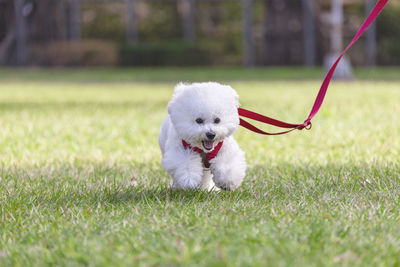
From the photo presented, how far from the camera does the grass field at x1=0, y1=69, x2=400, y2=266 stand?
2637mm

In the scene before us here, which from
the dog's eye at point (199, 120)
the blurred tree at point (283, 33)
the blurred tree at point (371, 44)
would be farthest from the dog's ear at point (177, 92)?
the blurred tree at point (283, 33)

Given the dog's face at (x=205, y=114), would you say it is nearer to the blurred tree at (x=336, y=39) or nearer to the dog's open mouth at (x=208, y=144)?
the dog's open mouth at (x=208, y=144)

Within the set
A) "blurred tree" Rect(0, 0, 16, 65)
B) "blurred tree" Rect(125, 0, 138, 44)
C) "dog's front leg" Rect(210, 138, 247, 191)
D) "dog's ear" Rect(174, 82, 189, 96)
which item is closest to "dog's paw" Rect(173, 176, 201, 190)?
"dog's front leg" Rect(210, 138, 247, 191)

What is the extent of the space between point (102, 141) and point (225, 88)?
3.07 metres

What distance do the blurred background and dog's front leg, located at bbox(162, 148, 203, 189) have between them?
22129mm

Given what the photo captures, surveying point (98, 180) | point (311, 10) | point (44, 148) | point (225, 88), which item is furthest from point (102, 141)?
point (311, 10)

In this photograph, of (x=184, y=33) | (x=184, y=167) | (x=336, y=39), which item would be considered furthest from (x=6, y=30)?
(x=184, y=167)

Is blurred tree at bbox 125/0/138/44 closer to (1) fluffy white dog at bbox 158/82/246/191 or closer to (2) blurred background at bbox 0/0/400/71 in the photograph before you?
(2) blurred background at bbox 0/0/400/71

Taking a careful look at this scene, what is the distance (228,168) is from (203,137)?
0.29 metres

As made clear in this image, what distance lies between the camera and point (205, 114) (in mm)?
3477

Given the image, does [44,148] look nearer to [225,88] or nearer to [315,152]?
[315,152]

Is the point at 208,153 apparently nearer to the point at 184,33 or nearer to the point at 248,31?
the point at 248,31

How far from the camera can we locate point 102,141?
21.2 ft

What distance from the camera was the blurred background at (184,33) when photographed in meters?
25.9
